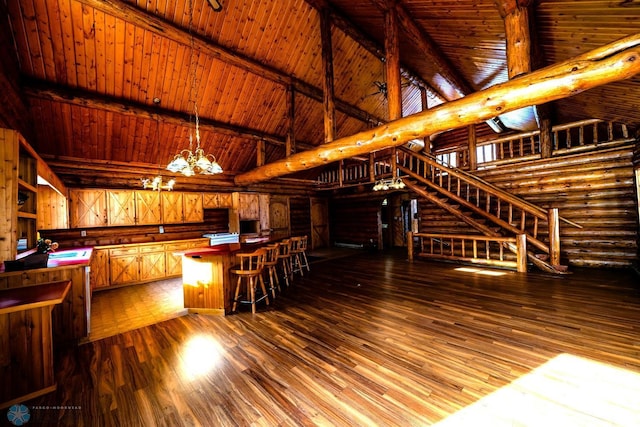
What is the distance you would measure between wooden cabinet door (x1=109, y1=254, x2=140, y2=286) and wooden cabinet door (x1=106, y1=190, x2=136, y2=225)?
0.98 meters

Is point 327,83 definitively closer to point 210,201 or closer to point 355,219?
point 210,201

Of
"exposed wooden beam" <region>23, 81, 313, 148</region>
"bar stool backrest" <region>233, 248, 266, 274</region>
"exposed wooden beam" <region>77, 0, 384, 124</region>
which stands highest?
"exposed wooden beam" <region>77, 0, 384, 124</region>

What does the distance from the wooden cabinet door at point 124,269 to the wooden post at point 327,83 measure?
603 centimetres

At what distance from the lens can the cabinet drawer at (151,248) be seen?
669cm

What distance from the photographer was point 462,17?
4395mm

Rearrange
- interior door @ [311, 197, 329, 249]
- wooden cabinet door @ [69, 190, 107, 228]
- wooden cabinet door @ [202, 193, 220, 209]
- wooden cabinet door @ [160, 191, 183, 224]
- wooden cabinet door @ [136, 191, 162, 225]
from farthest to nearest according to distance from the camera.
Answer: interior door @ [311, 197, 329, 249]
wooden cabinet door @ [202, 193, 220, 209]
wooden cabinet door @ [160, 191, 183, 224]
wooden cabinet door @ [136, 191, 162, 225]
wooden cabinet door @ [69, 190, 107, 228]

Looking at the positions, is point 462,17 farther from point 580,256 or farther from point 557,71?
point 580,256

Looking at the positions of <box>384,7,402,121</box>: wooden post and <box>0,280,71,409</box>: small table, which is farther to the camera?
<box>384,7,402,121</box>: wooden post

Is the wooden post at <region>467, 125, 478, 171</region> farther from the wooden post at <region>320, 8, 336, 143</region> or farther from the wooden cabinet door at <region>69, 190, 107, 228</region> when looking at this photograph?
the wooden cabinet door at <region>69, 190, 107, 228</region>

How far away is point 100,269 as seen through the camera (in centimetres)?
603

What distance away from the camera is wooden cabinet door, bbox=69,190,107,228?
601cm

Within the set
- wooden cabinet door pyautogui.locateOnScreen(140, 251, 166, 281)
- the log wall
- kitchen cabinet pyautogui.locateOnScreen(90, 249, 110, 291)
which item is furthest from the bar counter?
the log wall

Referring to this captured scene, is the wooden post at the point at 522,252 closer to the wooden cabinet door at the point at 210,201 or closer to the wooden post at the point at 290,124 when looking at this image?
the wooden post at the point at 290,124

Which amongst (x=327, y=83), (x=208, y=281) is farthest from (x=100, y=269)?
(x=327, y=83)
